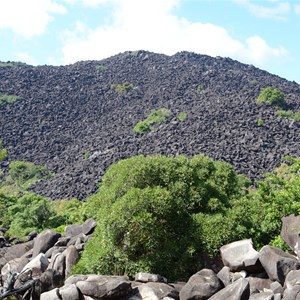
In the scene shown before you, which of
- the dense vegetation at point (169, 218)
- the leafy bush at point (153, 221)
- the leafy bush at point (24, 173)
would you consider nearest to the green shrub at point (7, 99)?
the leafy bush at point (24, 173)

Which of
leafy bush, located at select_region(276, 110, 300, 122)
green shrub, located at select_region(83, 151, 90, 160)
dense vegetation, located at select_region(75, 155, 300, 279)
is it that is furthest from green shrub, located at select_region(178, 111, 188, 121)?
dense vegetation, located at select_region(75, 155, 300, 279)

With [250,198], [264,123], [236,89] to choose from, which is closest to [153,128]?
[264,123]

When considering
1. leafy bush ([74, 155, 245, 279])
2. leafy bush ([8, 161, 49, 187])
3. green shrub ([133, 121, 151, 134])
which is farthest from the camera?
green shrub ([133, 121, 151, 134])

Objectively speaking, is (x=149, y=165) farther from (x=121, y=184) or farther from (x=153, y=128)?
(x=153, y=128)

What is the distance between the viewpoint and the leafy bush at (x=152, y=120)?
68037 mm

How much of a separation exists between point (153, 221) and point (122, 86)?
272 ft

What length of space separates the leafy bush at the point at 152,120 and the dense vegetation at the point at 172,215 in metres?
50.8

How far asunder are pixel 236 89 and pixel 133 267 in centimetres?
7247

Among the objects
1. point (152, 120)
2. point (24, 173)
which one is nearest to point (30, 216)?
point (24, 173)

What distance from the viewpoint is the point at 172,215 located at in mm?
14695

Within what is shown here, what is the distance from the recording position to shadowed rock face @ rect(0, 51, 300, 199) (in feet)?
177

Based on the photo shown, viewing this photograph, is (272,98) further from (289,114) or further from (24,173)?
(24,173)

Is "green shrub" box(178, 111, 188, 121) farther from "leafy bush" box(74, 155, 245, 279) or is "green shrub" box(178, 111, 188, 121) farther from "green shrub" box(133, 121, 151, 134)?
"leafy bush" box(74, 155, 245, 279)

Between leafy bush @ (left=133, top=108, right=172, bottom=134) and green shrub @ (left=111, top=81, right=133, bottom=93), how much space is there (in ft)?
57.9
